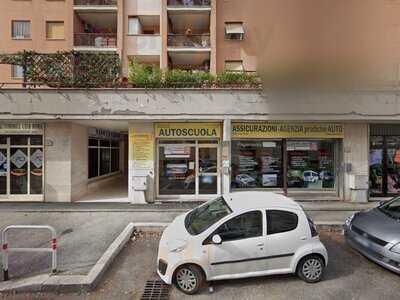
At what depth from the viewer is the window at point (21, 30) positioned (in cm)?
1770

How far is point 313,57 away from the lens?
10039 mm

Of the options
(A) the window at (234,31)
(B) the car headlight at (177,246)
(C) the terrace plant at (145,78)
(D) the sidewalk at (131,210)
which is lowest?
(D) the sidewalk at (131,210)

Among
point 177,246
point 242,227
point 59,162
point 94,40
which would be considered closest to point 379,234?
point 242,227

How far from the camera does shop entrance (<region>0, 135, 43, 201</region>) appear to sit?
10.2 metres

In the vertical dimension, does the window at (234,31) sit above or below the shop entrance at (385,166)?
above

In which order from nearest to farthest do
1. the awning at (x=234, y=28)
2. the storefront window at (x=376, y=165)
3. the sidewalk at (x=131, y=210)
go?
the sidewalk at (x=131, y=210) → the storefront window at (x=376, y=165) → the awning at (x=234, y=28)

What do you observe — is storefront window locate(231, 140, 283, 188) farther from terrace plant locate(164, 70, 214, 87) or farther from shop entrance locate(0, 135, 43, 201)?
shop entrance locate(0, 135, 43, 201)

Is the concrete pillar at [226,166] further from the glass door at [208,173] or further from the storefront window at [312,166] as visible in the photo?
the storefront window at [312,166]

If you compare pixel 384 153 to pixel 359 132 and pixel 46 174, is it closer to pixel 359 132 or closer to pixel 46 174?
pixel 359 132

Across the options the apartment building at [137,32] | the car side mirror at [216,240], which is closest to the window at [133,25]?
the apartment building at [137,32]

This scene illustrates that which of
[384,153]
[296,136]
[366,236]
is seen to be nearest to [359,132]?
[384,153]

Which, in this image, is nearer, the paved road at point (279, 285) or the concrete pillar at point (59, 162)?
the paved road at point (279, 285)

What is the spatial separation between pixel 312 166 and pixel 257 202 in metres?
6.82

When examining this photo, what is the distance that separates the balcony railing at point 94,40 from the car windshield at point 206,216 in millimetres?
15318
